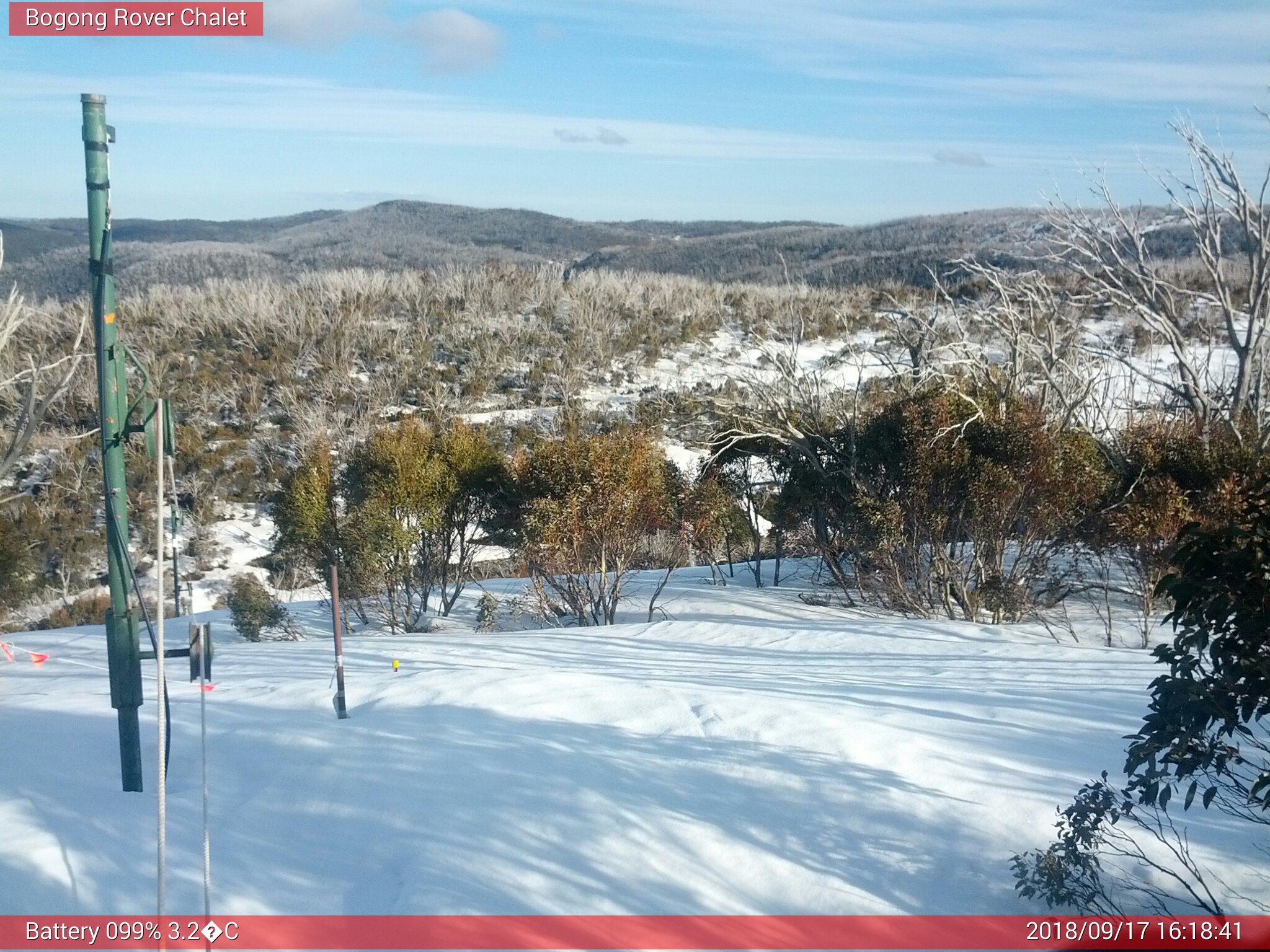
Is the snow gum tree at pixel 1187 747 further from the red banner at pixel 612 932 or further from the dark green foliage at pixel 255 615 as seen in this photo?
the dark green foliage at pixel 255 615

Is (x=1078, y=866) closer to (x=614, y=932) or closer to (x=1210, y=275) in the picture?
(x=614, y=932)

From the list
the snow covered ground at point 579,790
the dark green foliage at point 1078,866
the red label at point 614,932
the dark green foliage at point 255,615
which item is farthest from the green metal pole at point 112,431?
the dark green foliage at point 255,615

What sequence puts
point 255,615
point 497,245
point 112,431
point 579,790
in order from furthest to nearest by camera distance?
1. point 497,245
2. point 255,615
3. point 112,431
4. point 579,790

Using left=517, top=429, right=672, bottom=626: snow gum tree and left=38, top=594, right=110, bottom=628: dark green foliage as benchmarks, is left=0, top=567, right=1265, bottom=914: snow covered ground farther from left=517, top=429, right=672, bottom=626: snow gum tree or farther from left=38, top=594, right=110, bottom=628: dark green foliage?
left=38, top=594, right=110, bottom=628: dark green foliage

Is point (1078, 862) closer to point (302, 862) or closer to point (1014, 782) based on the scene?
Answer: point (1014, 782)

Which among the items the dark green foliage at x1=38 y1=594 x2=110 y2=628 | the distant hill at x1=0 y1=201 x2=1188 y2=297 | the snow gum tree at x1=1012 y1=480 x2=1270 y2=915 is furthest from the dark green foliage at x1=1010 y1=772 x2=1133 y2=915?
the distant hill at x1=0 y1=201 x2=1188 y2=297

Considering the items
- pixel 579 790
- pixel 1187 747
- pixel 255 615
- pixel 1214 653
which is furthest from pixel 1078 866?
pixel 255 615
